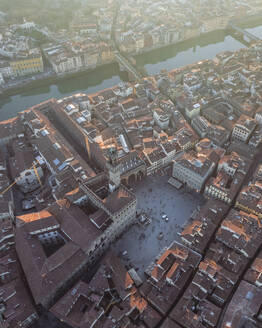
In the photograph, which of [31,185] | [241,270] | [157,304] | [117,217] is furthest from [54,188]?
[241,270]

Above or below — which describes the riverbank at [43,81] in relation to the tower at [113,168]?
below

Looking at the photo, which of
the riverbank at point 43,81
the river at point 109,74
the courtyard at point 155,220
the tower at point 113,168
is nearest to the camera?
the tower at point 113,168

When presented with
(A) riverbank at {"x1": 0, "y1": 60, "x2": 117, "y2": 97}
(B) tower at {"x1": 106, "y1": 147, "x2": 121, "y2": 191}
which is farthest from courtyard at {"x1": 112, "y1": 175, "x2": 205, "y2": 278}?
(A) riverbank at {"x1": 0, "y1": 60, "x2": 117, "y2": 97}

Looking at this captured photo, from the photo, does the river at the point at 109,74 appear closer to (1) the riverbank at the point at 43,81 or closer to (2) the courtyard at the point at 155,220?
(1) the riverbank at the point at 43,81

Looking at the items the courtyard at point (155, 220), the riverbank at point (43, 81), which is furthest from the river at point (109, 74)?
the courtyard at point (155, 220)

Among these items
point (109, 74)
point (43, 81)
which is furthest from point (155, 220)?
point (43, 81)

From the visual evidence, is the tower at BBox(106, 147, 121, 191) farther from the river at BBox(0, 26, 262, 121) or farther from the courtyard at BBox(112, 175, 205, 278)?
the river at BBox(0, 26, 262, 121)

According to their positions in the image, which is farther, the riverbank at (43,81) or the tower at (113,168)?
the riverbank at (43,81)
